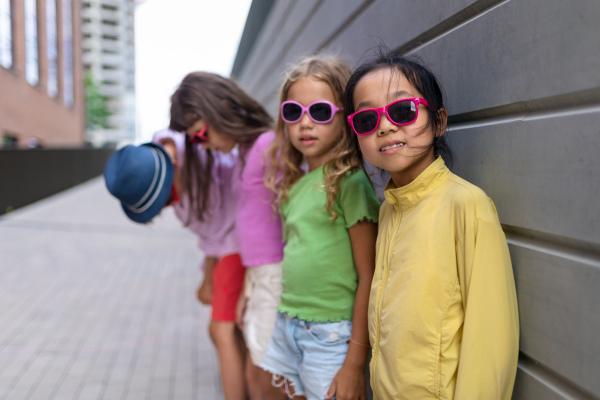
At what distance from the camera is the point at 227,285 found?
2912 millimetres

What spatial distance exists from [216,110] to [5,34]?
1764cm

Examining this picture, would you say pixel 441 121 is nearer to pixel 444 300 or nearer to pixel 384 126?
pixel 384 126

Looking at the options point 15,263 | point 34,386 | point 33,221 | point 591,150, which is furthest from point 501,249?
point 33,221

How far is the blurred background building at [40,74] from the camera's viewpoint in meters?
17.2

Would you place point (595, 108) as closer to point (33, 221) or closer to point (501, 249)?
point (501, 249)

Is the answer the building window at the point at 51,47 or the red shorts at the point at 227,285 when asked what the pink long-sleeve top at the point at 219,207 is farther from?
the building window at the point at 51,47

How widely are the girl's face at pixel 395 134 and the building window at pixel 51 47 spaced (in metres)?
25.2

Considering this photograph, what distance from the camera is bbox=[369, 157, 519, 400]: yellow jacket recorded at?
1.21m

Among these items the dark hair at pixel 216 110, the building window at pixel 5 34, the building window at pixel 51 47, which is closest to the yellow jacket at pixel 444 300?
the dark hair at pixel 216 110

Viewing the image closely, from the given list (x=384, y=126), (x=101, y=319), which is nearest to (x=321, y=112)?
(x=384, y=126)

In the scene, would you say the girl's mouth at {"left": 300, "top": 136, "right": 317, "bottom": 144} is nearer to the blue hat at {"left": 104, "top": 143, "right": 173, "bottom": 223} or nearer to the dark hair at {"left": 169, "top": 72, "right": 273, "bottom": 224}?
the dark hair at {"left": 169, "top": 72, "right": 273, "bottom": 224}

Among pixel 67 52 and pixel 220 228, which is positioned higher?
pixel 67 52

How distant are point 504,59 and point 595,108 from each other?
386mm

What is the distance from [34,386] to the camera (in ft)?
A: 11.6
